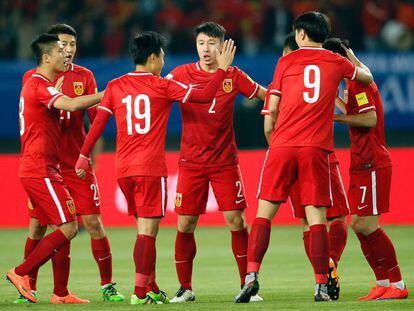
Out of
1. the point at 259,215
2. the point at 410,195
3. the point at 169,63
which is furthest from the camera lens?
the point at 169,63

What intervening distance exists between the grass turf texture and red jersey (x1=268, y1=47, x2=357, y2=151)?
1.30 meters

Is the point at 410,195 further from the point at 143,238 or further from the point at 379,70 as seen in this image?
the point at 143,238

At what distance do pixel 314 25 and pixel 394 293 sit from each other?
235cm

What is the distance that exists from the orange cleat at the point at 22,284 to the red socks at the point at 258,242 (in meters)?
1.89

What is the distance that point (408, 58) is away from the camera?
723 inches

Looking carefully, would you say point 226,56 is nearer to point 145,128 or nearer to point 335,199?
point 145,128

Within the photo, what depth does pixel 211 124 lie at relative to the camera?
364 inches

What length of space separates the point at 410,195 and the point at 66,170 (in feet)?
26.1

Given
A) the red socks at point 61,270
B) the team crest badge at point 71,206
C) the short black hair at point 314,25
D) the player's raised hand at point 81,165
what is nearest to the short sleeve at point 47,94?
the player's raised hand at point 81,165

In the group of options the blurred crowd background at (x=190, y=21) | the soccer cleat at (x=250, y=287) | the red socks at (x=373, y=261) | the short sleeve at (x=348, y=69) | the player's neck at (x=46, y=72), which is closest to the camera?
the soccer cleat at (x=250, y=287)

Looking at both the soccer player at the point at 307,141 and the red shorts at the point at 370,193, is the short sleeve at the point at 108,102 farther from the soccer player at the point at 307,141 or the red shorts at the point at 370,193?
the red shorts at the point at 370,193

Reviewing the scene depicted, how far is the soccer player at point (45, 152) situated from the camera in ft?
28.9

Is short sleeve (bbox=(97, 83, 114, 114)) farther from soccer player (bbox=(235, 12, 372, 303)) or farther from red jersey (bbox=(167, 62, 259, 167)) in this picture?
soccer player (bbox=(235, 12, 372, 303))

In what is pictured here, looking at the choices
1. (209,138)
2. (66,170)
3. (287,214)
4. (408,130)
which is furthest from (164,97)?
(408,130)
